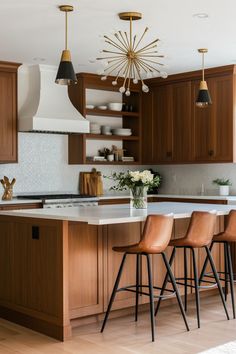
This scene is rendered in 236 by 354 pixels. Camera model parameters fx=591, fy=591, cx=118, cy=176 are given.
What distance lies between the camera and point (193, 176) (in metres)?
8.62

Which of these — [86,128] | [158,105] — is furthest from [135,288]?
[158,105]

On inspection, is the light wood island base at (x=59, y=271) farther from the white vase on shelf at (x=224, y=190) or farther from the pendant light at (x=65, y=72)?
the white vase on shelf at (x=224, y=190)

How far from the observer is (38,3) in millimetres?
4848

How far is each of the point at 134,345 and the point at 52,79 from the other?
174 inches

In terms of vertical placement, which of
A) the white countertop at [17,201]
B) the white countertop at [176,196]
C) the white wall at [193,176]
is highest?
the white wall at [193,176]

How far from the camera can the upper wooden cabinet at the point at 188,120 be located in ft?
25.3

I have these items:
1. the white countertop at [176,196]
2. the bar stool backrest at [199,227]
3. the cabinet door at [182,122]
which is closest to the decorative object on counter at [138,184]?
the bar stool backrest at [199,227]

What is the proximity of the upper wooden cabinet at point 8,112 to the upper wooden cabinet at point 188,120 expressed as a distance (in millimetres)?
2205

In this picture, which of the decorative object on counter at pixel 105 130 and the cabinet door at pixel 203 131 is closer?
the cabinet door at pixel 203 131

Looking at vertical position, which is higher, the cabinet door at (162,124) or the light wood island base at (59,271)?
the cabinet door at (162,124)

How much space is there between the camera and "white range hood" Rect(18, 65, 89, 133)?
7602 millimetres

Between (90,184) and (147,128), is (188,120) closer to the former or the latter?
(147,128)

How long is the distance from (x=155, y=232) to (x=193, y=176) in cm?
412

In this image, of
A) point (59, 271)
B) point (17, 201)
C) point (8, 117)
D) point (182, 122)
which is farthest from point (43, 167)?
point (59, 271)
